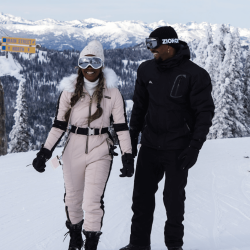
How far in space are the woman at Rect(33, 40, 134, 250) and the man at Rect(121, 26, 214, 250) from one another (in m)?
0.27

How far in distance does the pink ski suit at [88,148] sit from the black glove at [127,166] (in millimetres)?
69

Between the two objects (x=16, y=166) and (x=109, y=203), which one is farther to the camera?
(x=16, y=166)

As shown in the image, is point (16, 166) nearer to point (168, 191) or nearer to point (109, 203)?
point (109, 203)

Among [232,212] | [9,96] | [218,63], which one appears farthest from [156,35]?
[9,96]

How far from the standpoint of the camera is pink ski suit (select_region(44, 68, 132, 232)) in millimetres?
3100

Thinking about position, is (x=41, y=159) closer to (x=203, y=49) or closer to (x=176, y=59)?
(x=176, y=59)

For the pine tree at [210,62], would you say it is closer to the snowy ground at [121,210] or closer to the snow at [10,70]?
the snowy ground at [121,210]

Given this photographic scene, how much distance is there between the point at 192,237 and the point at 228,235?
503mm

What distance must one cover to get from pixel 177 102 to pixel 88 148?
105 centimetres

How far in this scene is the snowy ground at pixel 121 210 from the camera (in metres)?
3.79

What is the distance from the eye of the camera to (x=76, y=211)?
326cm

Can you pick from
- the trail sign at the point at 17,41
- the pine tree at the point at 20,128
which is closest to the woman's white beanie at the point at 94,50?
the trail sign at the point at 17,41

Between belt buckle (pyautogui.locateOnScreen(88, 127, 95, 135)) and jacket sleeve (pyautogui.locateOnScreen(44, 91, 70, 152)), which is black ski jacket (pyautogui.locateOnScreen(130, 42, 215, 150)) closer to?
belt buckle (pyautogui.locateOnScreen(88, 127, 95, 135))

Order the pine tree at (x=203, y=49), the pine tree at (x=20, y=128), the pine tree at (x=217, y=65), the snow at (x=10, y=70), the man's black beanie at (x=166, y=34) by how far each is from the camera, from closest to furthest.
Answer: the man's black beanie at (x=166, y=34)
the pine tree at (x=217, y=65)
the pine tree at (x=203, y=49)
the pine tree at (x=20, y=128)
the snow at (x=10, y=70)
